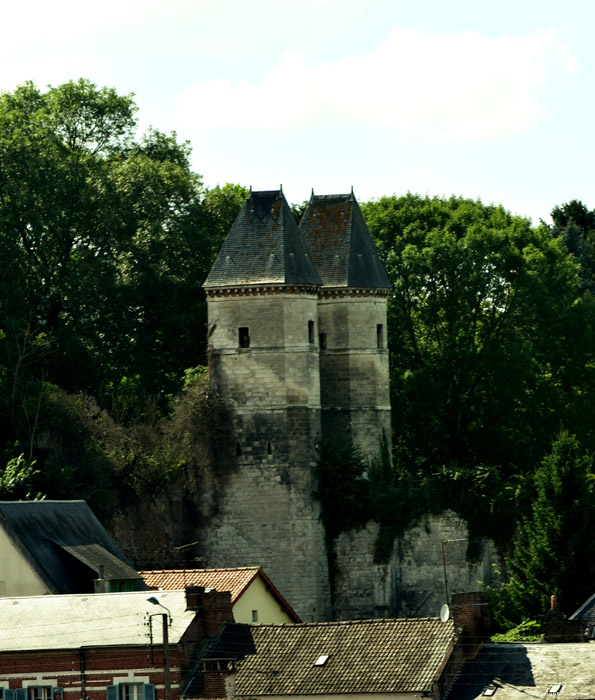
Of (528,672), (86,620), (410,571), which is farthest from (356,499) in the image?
(528,672)

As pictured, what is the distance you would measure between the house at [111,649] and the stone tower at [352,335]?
2162 cm

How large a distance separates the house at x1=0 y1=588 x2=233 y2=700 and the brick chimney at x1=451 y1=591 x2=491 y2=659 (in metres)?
5.62

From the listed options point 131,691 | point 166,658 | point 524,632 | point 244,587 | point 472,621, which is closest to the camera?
point 166,658

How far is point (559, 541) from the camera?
199 feet

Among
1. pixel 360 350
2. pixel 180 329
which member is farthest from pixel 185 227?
pixel 360 350

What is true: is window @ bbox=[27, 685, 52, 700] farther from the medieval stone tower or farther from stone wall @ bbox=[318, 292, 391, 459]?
stone wall @ bbox=[318, 292, 391, 459]

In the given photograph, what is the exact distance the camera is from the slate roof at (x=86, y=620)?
160 ft

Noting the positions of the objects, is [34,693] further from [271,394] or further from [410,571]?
Answer: [410,571]

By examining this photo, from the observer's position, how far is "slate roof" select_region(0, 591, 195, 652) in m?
48.8

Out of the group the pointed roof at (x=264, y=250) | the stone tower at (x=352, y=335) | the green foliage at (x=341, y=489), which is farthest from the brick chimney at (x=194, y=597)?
the stone tower at (x=352, y=335)

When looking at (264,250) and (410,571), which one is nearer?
(264,250)

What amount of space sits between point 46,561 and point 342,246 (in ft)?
61.6

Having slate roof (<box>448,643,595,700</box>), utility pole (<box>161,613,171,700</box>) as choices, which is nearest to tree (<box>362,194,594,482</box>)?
slate roof (<box>448,643,595,700</box>)

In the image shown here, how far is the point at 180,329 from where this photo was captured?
249 ft
